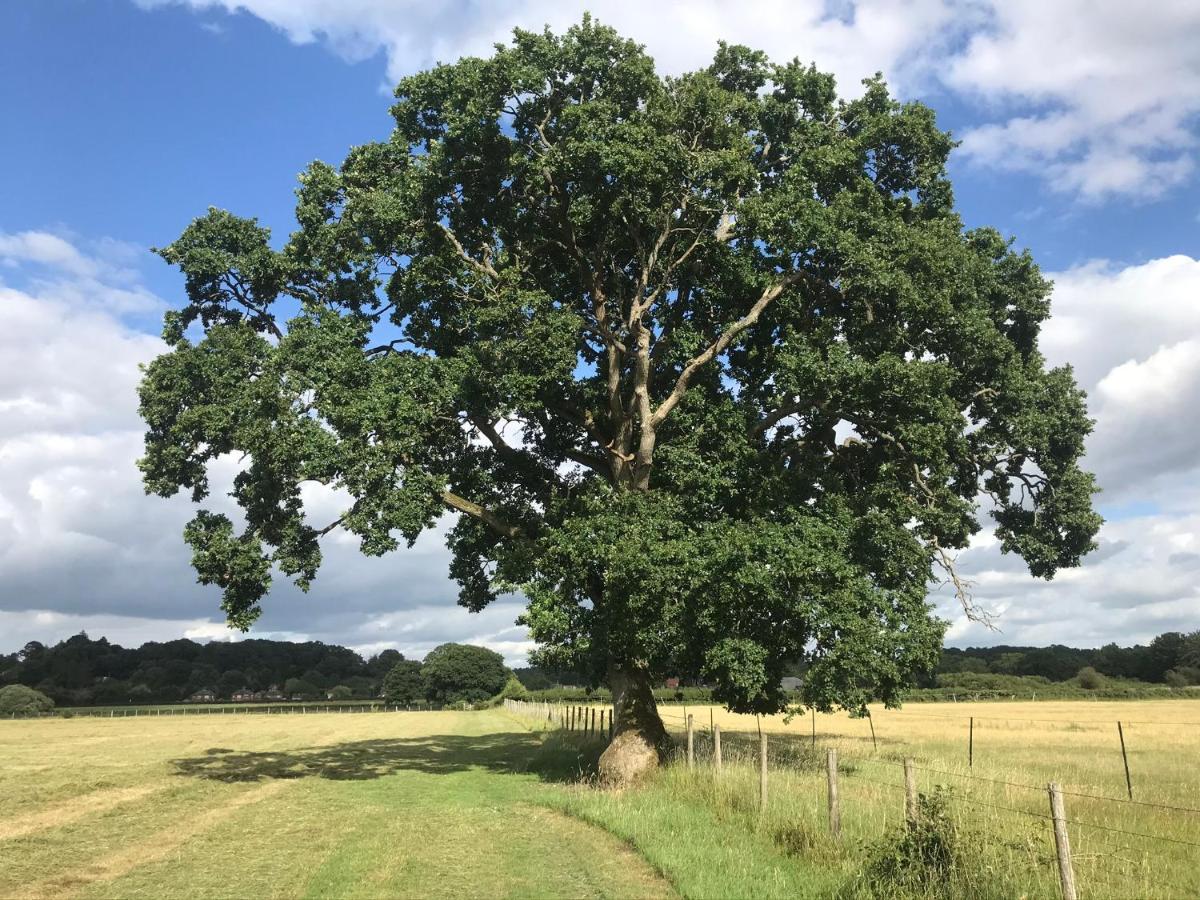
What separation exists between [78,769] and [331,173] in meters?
22.5

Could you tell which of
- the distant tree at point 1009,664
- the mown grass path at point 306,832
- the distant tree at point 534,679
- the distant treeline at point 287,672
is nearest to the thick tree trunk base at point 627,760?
the mown grass path at point 306,832

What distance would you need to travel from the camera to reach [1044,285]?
90.8ft

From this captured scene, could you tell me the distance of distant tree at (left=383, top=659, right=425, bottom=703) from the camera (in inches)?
5349

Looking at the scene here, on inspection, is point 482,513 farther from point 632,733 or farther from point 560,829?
point 560,829

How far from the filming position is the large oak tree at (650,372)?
71.5 feet

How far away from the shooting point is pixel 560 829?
15.8 metres

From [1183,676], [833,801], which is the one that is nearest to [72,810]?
[833,801]

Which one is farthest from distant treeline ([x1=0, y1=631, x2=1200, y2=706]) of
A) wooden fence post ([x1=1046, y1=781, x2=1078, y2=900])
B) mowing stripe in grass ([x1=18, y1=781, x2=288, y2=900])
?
wooden fence post ([x1=1046, y1=781, x2=1078, y2=900])

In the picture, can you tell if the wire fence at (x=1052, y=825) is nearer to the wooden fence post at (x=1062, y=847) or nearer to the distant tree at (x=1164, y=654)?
the wooden fence post at (x=1062, y=847)

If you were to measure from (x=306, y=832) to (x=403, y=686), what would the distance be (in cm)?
12689

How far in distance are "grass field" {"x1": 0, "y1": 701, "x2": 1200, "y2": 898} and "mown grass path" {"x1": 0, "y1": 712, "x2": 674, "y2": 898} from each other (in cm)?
7

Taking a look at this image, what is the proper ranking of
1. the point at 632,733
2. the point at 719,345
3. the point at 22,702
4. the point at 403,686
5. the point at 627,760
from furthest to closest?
the point at 403,686 → the point at 22,702 → the point at 719,345 → the point at 632,733 → the point at 627,760

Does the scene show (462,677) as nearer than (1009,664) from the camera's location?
Yes

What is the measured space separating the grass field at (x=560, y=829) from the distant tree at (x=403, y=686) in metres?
109
